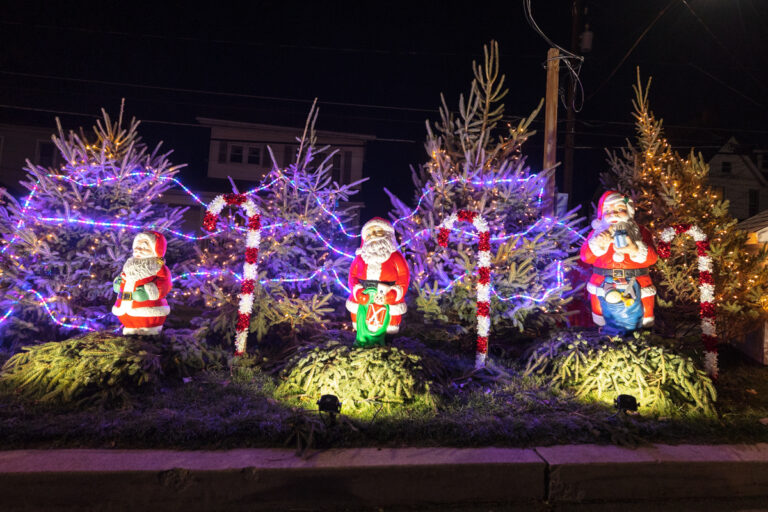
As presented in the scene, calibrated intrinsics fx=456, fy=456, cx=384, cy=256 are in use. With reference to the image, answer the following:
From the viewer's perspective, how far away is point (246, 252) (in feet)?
19.2

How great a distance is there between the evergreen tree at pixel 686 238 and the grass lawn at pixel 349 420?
1817 millimetres

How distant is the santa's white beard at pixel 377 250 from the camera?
529cm

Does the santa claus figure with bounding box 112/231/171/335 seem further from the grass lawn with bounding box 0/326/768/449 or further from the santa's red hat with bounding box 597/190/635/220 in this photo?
the santa's red hat with bounding box 597/190/635/220

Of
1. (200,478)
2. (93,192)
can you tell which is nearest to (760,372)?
(200,478)

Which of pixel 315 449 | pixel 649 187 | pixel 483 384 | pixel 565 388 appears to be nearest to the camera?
pixel 315 449

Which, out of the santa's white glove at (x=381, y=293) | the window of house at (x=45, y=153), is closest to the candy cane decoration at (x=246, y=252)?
the santa's white glove at (x=381, y=293)

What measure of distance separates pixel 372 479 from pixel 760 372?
19.5 ft

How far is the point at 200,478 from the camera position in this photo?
3.11 meters

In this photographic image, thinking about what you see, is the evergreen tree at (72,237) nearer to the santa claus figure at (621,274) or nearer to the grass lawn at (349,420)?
the grass lawn at (349,420)

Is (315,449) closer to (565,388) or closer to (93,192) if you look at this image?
(565,388)

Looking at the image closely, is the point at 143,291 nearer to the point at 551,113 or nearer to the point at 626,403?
the point at 626,403

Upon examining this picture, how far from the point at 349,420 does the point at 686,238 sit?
603 cm

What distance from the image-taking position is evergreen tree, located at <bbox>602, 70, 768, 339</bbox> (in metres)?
6.49

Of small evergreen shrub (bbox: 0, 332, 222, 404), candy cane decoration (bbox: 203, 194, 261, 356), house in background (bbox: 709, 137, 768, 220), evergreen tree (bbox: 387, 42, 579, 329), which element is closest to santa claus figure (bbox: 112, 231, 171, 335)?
small evergreen shrub (bbox: 0, 332, 222, 404)
